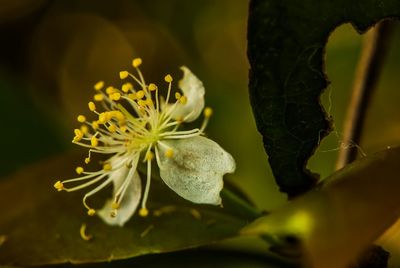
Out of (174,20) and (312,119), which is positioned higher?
(174,20)

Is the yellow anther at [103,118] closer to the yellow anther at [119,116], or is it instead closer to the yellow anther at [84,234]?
the yellow anther at [119,116]

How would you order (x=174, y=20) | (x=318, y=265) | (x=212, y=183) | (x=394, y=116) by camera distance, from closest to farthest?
1. (x=318, y=265)
2. (x=212, y=183)
3. (x=394, y=116)
4. (x=174, y=20)

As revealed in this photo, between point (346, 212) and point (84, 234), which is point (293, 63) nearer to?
point (346, 212)

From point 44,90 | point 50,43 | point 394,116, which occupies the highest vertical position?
point 50,43

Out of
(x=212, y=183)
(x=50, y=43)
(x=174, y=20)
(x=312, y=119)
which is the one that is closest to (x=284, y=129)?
(x=312, y=119)

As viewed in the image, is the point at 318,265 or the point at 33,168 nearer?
the point at 318,265

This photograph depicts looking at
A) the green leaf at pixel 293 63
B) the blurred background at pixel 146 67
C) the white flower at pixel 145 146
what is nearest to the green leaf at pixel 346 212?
the green leaf at pixel 293 63

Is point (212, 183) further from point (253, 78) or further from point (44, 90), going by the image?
point (44, 90)
